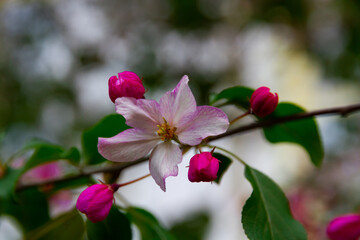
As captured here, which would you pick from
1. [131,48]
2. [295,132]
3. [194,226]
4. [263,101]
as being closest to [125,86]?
[263,101]

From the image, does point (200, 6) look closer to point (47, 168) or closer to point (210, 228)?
point (210, 228)

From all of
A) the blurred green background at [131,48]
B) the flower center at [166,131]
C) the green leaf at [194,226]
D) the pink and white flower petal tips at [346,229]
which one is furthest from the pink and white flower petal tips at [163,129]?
the blurred green background at [131,48]

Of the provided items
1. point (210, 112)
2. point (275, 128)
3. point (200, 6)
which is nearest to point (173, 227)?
point (200, 6)

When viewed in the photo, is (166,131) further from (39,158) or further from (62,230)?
(62,230)

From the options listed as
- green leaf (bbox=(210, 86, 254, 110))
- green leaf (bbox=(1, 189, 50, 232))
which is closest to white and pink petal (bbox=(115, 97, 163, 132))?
green leaf (bbox=(210, 86, 254, 110))

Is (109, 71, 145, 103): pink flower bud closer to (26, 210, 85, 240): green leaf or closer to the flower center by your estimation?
the flower center

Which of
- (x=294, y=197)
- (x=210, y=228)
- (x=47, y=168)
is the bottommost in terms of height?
(x=210, y=228)

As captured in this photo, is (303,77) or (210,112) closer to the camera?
(210,112)

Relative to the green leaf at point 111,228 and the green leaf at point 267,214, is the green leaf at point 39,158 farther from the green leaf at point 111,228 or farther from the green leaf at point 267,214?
the green leaf at point 267,214
